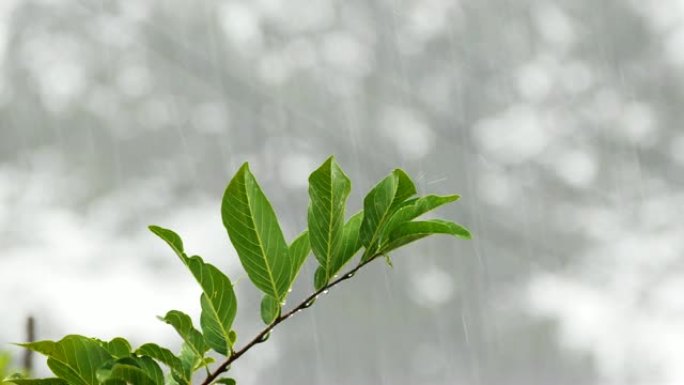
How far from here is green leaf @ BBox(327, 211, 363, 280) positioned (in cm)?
67

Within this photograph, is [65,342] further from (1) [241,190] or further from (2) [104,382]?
(1) [241,190]

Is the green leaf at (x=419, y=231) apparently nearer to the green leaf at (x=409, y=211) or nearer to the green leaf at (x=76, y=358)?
the green leaf at (x=409, y=211)

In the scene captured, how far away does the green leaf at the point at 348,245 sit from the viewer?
67 cm

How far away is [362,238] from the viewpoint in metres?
0.68

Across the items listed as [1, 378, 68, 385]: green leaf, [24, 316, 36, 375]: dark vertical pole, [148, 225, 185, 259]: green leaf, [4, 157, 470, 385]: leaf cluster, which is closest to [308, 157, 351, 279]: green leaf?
[4, 157, 470, 385]: leaf cluster

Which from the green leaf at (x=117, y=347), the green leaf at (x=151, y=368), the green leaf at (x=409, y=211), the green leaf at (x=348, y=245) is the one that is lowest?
the green leaf at (x=151, y=368)

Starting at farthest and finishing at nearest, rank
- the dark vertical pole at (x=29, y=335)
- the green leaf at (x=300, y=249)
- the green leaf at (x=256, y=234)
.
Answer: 1. the dark vertical pole at (x=29, y=335)
2. the green leaf at (x=300, y=249)
3. the green leaf at (x=256, y=234)

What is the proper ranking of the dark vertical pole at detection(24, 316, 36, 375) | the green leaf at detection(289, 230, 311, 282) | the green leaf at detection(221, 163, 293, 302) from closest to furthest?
the green leaf at detection(221, 163, 293, 302), the green leaf at detection(289, 230, 311, 282), the dark vertical pole at detection(24, 316, 36, 375)

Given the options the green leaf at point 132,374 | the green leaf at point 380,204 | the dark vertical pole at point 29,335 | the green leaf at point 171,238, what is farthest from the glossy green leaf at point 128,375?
the dark vertical pole at point 29,335

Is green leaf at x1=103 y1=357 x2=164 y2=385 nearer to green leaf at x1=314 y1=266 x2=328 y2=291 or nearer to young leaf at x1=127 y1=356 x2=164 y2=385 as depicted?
young leaf at x1=127 y1=356 x2=164 y2=385

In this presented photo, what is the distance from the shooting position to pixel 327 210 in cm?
64

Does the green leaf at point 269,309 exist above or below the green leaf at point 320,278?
below

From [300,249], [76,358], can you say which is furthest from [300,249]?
[76,358]

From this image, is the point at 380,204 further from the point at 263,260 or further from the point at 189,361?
the point at 189,361
